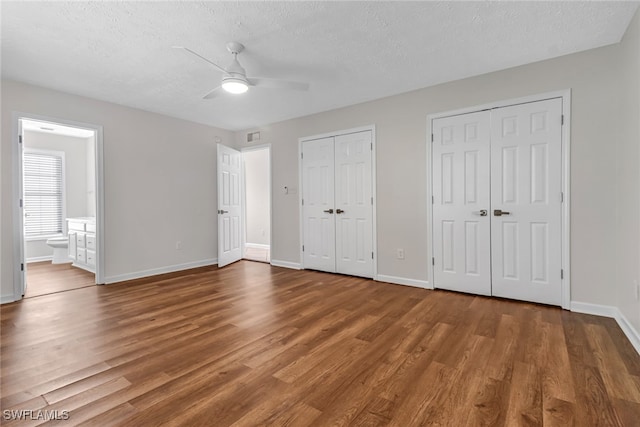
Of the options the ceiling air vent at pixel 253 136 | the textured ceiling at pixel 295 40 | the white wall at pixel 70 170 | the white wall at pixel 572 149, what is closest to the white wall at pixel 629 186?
the white wall at pixel 572 149

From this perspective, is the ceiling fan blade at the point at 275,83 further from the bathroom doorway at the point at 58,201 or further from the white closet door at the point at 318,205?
the bathroom doorway at the point at 58,201

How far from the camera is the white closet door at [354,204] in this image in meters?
4.45

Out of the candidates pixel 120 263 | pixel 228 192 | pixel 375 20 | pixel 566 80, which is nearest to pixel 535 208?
pixel 566 80

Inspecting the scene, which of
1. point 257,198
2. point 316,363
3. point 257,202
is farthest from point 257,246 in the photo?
point 316,363

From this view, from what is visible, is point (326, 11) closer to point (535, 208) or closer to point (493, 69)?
point (493, 69)

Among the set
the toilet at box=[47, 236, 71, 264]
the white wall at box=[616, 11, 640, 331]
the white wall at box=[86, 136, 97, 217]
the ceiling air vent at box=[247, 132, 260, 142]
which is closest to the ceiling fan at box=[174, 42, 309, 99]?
the white wall at box=[616, 11, 640, 331]

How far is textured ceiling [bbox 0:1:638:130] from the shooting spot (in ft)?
7.57

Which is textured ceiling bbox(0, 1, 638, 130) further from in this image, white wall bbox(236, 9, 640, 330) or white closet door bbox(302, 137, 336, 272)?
white closet door bbox(302, 137, 336, 272)

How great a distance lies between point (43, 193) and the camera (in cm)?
612

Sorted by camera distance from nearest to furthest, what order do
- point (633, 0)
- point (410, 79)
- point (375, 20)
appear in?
point (633, 0)
point (375, 20)
point (410, 79)

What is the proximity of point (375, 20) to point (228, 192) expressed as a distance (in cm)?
403

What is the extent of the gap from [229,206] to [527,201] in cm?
458

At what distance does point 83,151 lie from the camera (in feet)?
21.7

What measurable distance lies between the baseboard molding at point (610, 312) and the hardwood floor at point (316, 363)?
0.20 ft
